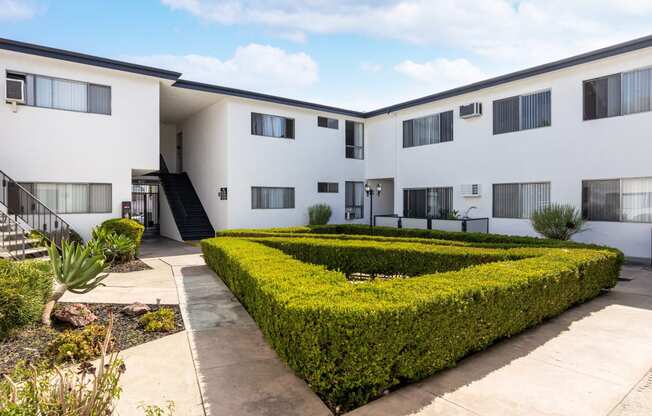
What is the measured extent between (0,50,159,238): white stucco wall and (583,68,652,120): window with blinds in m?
14.2

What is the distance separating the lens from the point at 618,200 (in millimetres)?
11461

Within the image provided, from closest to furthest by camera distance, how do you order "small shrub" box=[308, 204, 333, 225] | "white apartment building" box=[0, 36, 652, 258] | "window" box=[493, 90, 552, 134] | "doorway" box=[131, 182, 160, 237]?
"white apartment building" box=[0, 36, 652, 258], "window" box=[493, 90, 552, 134], "small shrub" box=[308, 204, 333, 225], "doorway" box=[131, 182, 160, 237]

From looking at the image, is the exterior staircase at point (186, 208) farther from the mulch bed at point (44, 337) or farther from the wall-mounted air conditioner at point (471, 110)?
the wall-mounted air conditioner at point (471, 110)

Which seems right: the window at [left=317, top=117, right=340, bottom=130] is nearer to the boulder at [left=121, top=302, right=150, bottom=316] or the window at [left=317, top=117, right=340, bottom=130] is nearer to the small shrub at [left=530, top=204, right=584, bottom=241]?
the small shrub at [left=530, top=204, right=584, bottom=241]

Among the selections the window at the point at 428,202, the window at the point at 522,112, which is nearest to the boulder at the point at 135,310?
the window at the point at 428,202

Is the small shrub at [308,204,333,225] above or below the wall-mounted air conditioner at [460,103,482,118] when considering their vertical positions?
below

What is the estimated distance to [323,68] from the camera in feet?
44.8

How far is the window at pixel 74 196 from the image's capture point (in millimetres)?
11727

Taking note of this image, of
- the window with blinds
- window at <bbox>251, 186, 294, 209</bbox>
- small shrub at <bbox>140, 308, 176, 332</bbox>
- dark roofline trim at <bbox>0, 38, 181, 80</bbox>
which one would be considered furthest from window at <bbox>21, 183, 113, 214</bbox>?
the window with blinds

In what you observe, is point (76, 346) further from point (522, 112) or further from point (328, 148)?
point (328, 148)

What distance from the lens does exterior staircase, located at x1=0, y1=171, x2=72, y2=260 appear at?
9.84 m

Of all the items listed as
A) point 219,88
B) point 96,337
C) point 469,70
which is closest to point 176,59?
point 219,88

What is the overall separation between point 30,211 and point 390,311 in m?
11.8

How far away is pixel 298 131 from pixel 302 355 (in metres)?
15.1
